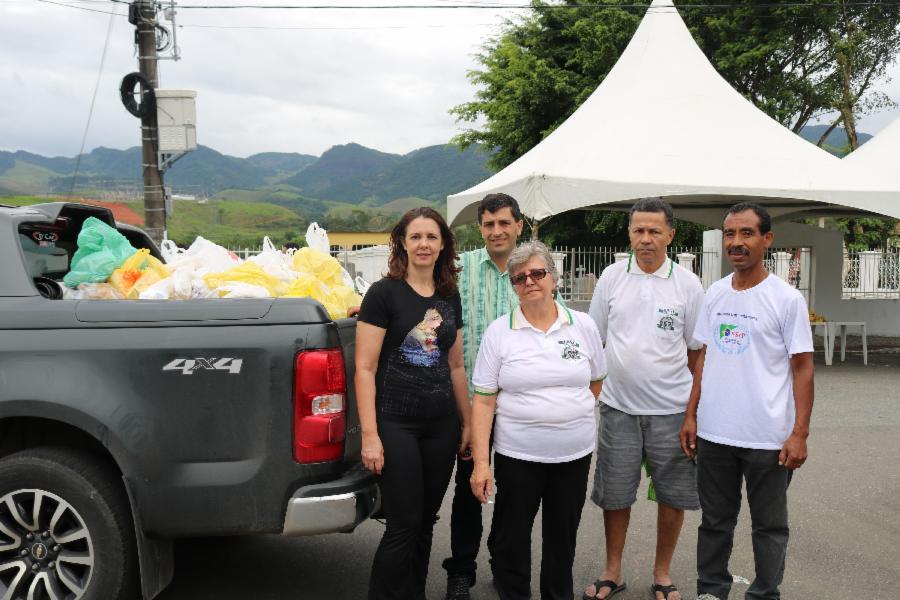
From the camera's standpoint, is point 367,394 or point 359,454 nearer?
point 367,394

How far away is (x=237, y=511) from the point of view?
294 cm

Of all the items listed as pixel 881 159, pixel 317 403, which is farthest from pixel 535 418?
pixel 881 159

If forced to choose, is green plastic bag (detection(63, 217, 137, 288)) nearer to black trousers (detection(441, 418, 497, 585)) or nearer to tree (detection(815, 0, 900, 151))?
black trousers (detection(441, 418, 497, 585))

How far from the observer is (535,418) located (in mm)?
3131

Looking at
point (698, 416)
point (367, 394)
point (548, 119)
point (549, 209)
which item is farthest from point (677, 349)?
point (548, 119)

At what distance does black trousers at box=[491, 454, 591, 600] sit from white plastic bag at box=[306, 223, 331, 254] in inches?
63.1

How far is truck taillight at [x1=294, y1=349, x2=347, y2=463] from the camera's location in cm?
290

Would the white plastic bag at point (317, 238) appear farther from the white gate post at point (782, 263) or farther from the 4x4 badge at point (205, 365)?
the white gate post at point (782, 263)

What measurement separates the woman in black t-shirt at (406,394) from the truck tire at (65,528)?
3.17ft

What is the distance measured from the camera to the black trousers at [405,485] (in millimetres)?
3092

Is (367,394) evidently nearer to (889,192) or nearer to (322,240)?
(322,240)

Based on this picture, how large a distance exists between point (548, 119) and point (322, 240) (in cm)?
2154

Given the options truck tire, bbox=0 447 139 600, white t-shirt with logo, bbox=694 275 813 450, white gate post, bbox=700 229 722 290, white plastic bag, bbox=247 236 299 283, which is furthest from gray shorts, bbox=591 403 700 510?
white gate post, bbox=700 229 722 290

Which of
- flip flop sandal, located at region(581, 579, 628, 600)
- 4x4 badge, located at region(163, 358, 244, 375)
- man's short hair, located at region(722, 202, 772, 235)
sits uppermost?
man's short hair, located at region(722, 202, 772, 235)
